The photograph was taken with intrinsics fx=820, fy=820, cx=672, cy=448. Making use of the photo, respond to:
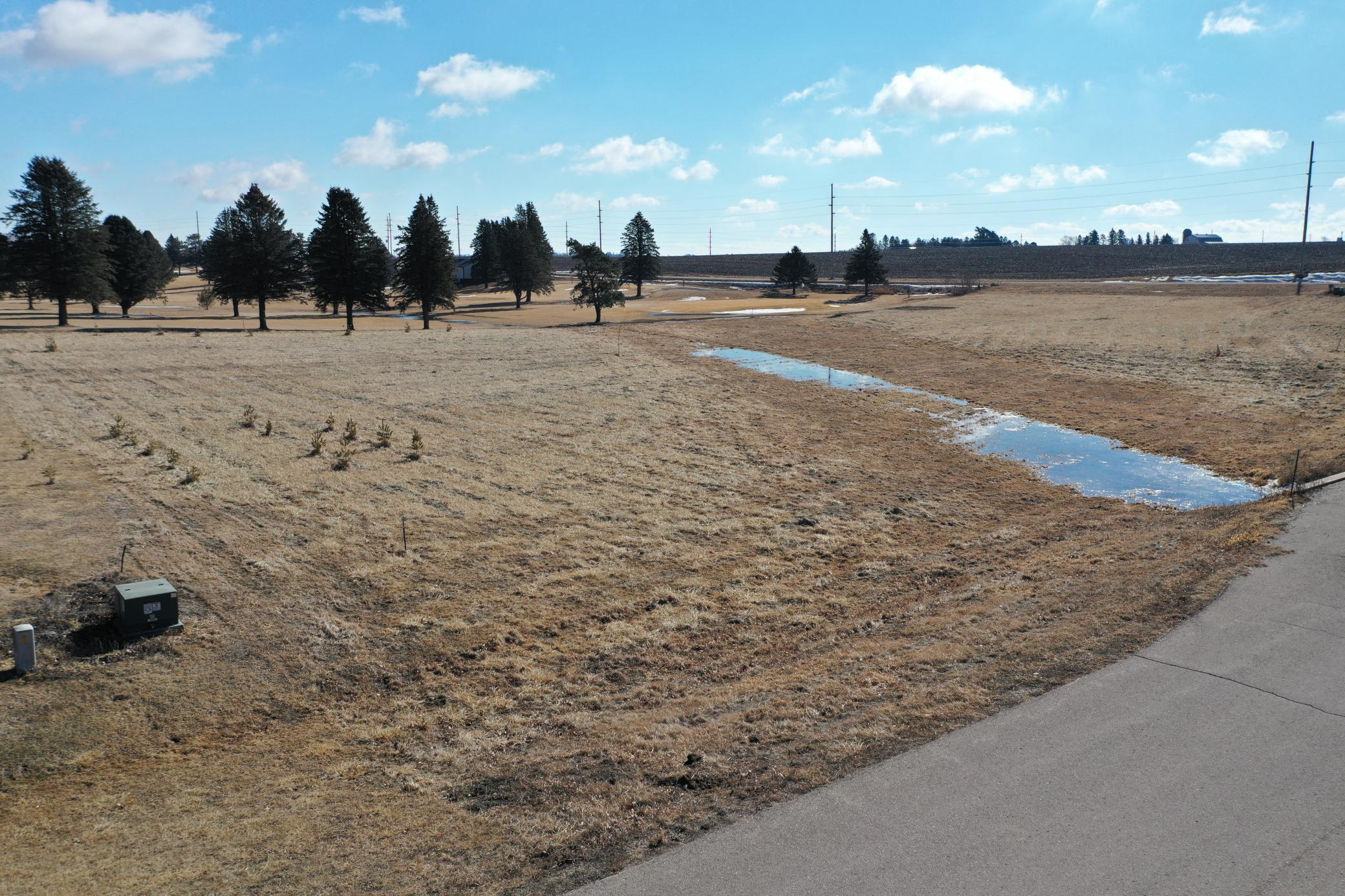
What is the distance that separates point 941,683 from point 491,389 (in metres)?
25.0

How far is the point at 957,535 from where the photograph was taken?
16219 millimetres

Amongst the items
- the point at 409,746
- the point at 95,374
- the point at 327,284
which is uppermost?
the point at 327,284

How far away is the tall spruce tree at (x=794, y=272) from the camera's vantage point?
9512 cm

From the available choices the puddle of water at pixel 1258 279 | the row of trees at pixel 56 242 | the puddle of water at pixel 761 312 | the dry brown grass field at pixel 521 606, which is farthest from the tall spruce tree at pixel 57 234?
the puddle of water at pixel 1258 279

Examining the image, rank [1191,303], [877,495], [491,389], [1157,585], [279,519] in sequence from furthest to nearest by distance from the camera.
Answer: [1191,303], [491,389], [877,495], [279,519], [1157,585]

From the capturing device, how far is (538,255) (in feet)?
306

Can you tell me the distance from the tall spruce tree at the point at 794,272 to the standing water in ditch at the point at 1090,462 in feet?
215

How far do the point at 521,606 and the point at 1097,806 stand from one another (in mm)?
8124

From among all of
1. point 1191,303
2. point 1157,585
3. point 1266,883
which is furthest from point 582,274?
point 1266,883

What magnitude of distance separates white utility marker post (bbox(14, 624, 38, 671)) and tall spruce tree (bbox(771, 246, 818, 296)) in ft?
292

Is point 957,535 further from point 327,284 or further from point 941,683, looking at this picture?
point 327,284

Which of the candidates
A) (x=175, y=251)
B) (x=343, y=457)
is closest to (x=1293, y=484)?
(x=343, y=457)

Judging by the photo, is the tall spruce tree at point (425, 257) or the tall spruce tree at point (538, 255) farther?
the tall spruce tree at point (538, 255)

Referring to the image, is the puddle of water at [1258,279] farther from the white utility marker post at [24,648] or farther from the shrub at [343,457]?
the white utility marker post at [24,648]
